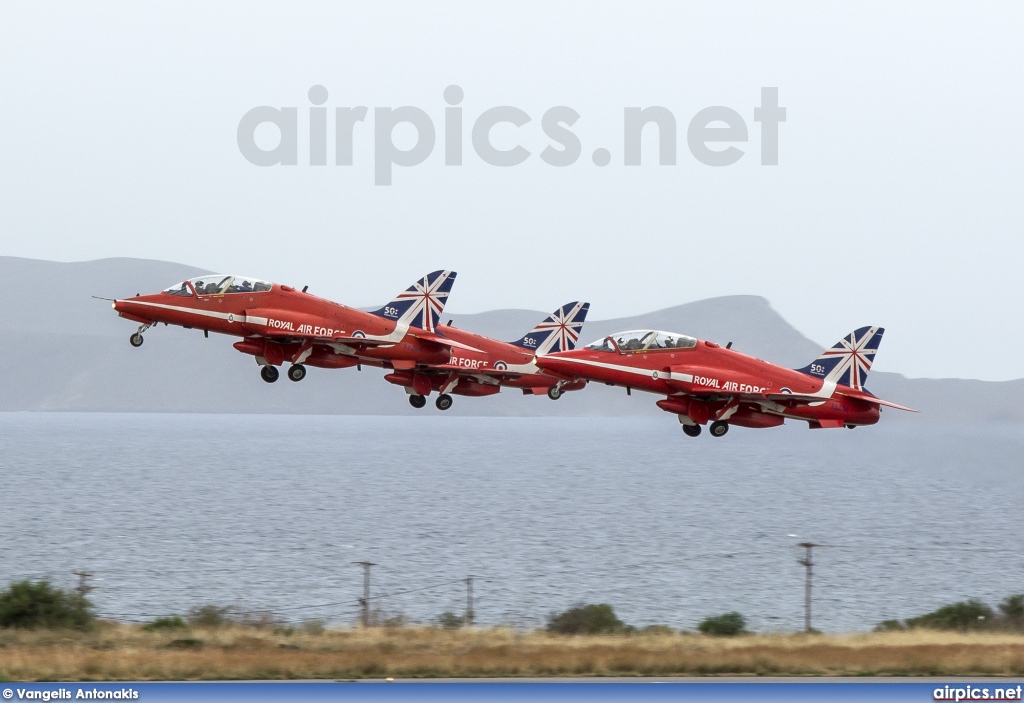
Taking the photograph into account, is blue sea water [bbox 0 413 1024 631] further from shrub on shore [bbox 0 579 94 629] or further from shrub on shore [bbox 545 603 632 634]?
shrub on shore [bbox 0 579 94 629]

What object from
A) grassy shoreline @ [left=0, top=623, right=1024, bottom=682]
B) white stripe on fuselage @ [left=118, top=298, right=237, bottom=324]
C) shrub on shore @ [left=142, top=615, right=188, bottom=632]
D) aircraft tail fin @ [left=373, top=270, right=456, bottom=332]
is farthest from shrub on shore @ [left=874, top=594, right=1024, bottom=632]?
white stripe on fuselage @ [left=118, top=298, right=237, bottom=324]

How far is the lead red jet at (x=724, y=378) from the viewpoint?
49.5m

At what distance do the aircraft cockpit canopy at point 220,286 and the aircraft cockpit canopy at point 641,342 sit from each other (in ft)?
44.1

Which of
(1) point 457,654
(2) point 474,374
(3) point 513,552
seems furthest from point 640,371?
(3) point 513,552

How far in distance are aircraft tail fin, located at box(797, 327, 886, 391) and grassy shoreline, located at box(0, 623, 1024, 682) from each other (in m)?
10.7

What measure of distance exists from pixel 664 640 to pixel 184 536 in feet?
279

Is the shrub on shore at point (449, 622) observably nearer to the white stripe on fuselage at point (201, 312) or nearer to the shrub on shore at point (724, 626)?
the shrub on shore at point (724, 626)

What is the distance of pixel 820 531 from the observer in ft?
485

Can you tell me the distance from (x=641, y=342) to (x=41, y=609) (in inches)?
1146

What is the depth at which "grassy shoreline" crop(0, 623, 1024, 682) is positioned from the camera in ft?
125

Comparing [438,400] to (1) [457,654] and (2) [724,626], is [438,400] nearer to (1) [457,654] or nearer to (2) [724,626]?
(1) [457,654]

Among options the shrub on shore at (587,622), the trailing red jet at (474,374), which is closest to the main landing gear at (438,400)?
the trailing red jet at (474,374)

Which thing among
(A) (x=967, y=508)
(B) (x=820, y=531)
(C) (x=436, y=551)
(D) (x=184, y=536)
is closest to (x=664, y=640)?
(C) (x=436, y=551)

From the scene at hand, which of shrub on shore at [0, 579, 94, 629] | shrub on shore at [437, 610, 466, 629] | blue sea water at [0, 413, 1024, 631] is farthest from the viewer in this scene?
blue sea water at [0, 413, 1024, 631]
